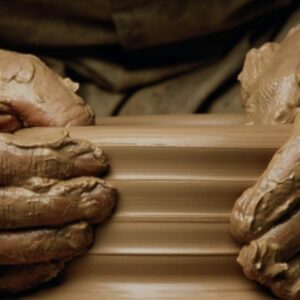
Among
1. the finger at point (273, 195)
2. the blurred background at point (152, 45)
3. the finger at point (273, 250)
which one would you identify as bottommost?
the blurred background at point (152, 45)

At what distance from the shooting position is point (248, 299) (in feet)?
3.22

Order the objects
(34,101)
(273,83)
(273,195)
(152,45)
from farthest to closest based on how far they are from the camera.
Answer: (152,45) < (273,83) < (34,101) < (273,195)

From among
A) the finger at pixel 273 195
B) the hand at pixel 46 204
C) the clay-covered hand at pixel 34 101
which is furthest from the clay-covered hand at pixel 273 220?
the clay-covered hand at pixel 34 101

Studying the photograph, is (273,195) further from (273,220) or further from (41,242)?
(41,242)

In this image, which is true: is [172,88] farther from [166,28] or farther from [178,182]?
[178,182]

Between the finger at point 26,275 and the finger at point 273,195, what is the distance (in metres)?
0.25

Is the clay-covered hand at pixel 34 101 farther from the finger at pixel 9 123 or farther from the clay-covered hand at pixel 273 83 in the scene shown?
the clay-covered hand at pixel 273 83

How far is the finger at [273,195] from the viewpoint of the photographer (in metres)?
0.94

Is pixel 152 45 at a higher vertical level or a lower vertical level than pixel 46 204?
lower

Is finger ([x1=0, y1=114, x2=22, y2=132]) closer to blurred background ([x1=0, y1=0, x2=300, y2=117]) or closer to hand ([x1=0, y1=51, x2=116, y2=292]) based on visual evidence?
hand ([x1=0, y1=51, x2=116, y2=292])

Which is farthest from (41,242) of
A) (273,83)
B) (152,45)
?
(152,45)

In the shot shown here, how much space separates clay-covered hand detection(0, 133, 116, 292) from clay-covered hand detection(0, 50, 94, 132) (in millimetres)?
118

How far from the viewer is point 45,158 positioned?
3.11 feet

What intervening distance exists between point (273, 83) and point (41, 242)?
453mm
